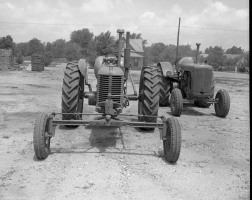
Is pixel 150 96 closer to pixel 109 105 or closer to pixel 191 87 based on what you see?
pixel 109 105

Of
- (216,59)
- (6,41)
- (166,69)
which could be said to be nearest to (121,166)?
(166,69)

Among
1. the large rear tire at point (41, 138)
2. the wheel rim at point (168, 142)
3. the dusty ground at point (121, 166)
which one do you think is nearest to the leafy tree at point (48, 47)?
the dusty ground at point (121, 166)

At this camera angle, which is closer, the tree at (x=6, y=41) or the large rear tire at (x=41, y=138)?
the large rear tire at (x=41, y=138)

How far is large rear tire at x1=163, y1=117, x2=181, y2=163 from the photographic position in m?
5.38

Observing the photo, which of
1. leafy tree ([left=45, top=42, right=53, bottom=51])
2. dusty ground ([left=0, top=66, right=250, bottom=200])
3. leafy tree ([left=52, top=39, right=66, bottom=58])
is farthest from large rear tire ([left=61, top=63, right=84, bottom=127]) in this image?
leafy tree ([left=45, top=42, right=53, bottom=51])

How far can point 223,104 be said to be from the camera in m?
10.1

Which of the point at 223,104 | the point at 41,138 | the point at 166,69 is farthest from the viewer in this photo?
the point at 166,69

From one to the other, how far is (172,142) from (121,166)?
943mm

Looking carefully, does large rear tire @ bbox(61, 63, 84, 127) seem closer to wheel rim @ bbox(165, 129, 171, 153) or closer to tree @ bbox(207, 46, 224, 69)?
wheel rim @ bbox(165, 129, 171, 153)

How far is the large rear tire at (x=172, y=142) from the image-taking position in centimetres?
538

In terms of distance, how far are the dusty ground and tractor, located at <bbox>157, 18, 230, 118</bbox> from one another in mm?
1711

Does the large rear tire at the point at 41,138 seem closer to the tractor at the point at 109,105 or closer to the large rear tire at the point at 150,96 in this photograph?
the tractor at the point at 109,105

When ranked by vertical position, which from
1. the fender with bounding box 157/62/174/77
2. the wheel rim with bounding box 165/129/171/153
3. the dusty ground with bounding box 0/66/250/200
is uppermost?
the fender with bounding box 157/62/174/77

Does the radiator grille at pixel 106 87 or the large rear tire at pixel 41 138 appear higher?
the radiator grille at pixel 106 87
